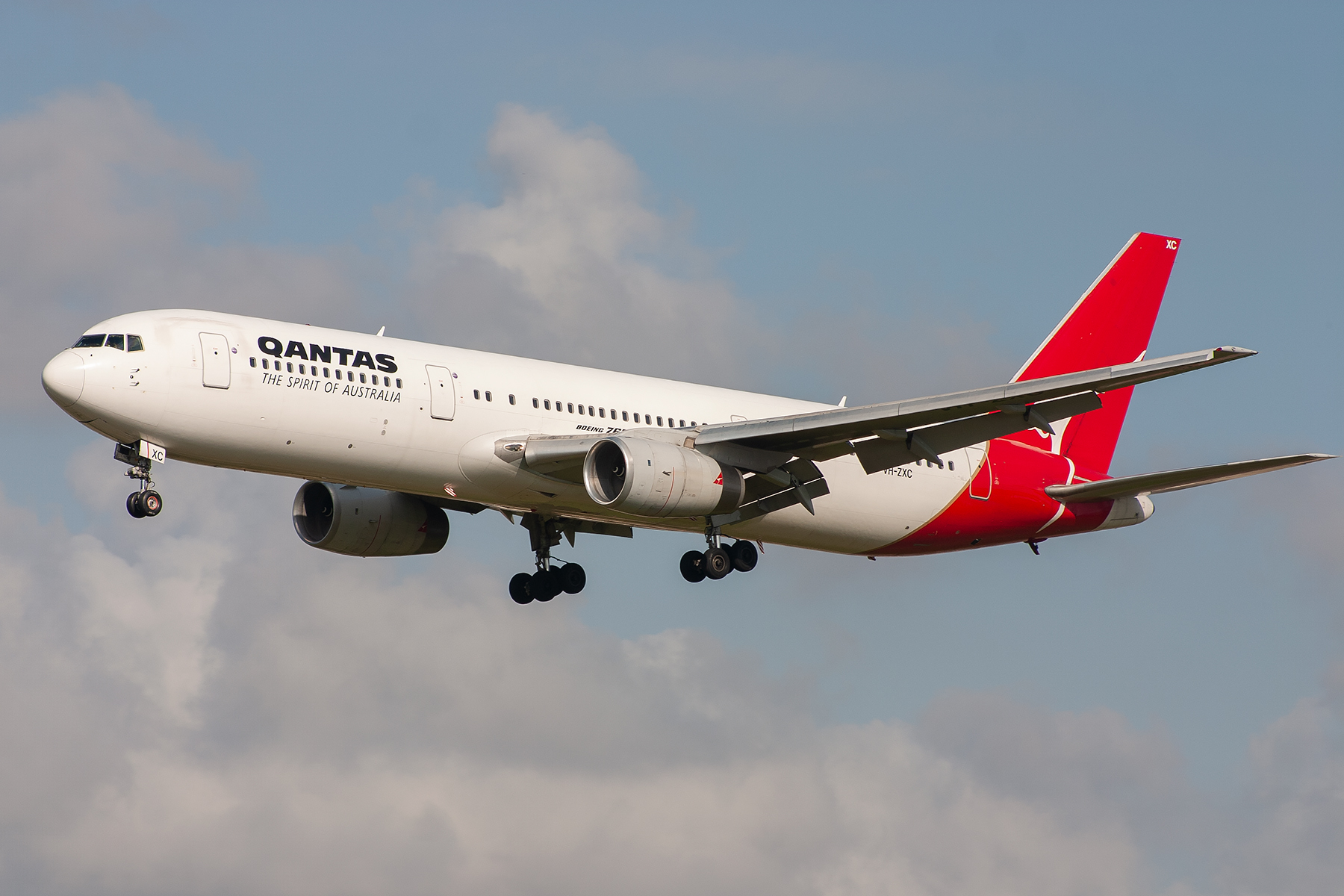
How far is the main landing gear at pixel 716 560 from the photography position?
38.9 meters

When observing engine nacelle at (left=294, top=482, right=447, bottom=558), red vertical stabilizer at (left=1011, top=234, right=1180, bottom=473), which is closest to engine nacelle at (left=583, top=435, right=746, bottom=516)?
engine nacelle at (left=294, top=482, right=447, bottom=558)

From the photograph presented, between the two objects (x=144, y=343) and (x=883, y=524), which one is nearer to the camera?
(x=144, y=343)

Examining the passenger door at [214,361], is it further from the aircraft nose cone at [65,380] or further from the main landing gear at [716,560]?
the main landing gear at [716,560]

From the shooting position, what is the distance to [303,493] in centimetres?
4266

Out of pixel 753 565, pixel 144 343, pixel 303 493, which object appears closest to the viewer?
pixel 144 343

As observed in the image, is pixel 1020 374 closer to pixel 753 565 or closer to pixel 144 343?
pixel 753 565

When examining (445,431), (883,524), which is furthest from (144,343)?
(883,524)

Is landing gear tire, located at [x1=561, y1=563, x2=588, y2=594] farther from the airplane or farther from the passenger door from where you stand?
the passenger door

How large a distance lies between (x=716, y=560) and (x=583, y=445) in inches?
206

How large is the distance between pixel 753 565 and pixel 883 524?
12.2 ft

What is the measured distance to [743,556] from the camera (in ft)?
130

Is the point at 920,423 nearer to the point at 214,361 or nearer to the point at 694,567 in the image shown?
the point at 694,567

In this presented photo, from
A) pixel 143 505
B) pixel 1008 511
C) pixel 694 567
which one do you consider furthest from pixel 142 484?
pixel 1008 511

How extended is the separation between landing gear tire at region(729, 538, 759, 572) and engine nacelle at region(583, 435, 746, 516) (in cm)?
308
